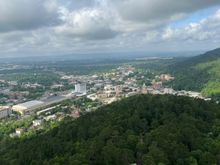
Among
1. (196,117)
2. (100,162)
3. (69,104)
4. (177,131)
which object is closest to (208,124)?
(196,117)

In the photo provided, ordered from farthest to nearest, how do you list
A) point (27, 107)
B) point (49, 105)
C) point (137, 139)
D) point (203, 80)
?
point (203, 80) → point (49, 105) → point (27, 107) → point (137, 139)

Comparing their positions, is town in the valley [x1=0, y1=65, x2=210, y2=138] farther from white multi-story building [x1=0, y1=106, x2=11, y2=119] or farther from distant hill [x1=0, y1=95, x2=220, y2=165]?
distant hill [x1=0, y1=95, x2=220, y2=165]

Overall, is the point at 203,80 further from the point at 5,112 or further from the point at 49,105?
the point at 5,112

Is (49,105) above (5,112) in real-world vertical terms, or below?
above

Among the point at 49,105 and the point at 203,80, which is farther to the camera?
the point at 203,80

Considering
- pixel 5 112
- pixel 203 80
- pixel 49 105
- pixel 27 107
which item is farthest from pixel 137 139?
pixel 203 80

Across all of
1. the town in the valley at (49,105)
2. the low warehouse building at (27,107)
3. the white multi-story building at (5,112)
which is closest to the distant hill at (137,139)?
the town in the valley at (49,105)

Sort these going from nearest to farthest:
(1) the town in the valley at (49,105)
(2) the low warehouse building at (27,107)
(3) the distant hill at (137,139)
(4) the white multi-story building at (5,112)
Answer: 1. (3) the distant hill at (137,139)
2. (1) the town in the valley at (49,105)
3. (4) the white multi-story building at (5,112)
4. (2) the low warehouse building at (27,107)

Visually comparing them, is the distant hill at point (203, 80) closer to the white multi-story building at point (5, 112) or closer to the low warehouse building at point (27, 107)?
the low warehouse building at point (27, 107)

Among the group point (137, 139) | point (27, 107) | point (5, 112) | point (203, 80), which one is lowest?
point (5, 112)
